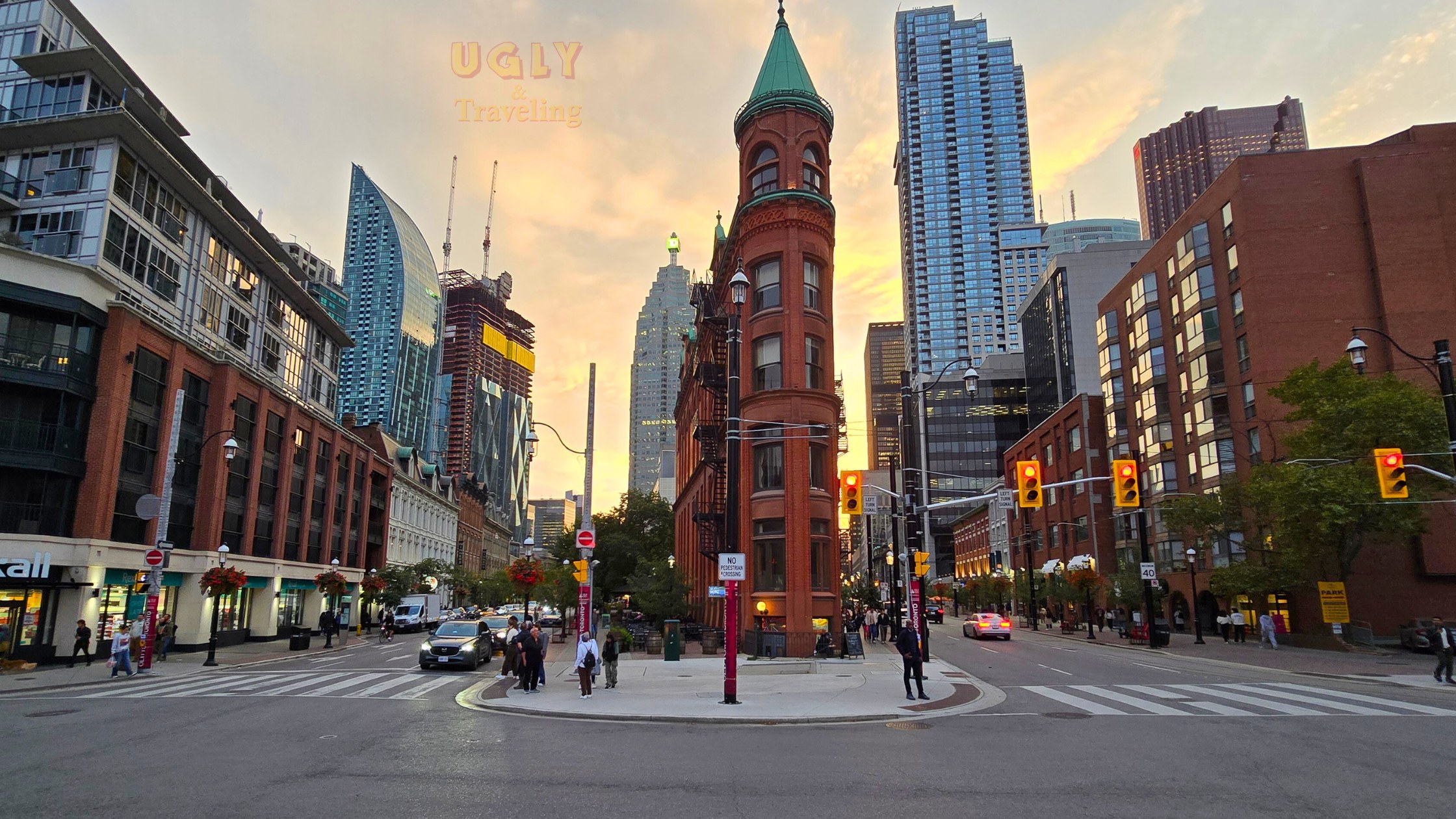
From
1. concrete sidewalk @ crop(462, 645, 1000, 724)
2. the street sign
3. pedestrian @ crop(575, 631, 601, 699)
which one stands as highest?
the street sign

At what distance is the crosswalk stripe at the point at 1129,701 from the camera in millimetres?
16664

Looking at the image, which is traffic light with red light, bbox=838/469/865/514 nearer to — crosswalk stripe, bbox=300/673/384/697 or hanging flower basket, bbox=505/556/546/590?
hanging flower basket, bbox=505/556/546/590

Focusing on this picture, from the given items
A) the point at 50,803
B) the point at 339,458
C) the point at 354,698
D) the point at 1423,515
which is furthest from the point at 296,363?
the point at 1423,515

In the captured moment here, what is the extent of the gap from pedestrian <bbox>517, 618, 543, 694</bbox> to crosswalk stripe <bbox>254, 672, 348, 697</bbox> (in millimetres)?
6019

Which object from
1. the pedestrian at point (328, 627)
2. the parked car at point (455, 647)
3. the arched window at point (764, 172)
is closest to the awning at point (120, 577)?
the pedestrian at point (328, 627)

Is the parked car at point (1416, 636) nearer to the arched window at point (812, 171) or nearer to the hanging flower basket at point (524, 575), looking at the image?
the arched window at point (812, 171)

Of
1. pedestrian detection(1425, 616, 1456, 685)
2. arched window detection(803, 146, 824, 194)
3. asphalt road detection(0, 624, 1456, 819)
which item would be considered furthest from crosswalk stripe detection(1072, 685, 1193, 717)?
arched window detection(803, 146, 824, 194)

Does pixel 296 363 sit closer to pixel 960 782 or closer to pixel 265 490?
pixel 265 490

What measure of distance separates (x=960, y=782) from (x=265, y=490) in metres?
47.7

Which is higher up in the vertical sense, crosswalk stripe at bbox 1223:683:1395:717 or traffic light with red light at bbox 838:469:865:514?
traffic light with red light at bbox 838:469:865:514

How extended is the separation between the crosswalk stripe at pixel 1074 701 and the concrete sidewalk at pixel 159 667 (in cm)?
2565

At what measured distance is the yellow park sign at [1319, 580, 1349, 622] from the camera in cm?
3628

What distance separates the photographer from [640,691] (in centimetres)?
2089

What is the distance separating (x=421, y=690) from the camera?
21875 millimetres
